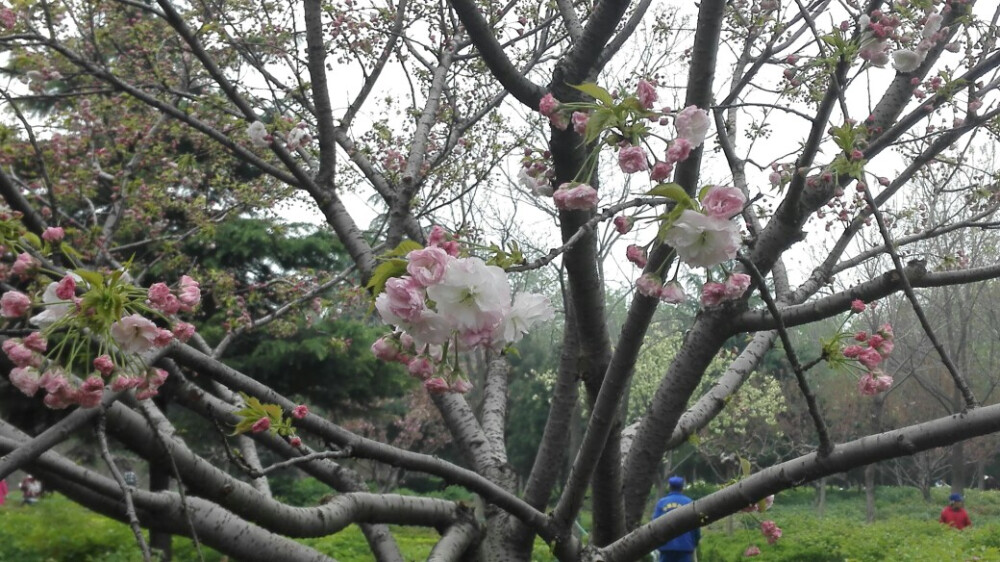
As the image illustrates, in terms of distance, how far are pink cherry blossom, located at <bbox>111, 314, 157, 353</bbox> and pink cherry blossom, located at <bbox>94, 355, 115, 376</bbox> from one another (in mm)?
51

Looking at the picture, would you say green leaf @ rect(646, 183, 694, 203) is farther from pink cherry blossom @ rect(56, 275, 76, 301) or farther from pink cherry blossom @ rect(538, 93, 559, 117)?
pink cherry blossom @ rect(56, 275, 76, 301)

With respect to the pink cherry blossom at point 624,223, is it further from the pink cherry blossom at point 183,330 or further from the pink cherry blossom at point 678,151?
the pink cherry blossom at point 183,330

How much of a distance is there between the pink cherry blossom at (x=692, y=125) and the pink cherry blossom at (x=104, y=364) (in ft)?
3.55

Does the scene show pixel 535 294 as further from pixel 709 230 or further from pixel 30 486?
pixel 30 486

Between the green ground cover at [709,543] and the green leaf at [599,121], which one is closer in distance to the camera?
the green leaf at [599,121]

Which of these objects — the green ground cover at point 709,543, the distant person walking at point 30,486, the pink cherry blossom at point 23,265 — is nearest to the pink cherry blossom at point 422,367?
the pink cherry blossom at point 23,265

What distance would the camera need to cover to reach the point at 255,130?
3693 mm

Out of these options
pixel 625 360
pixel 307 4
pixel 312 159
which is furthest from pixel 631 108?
pixel 312 159

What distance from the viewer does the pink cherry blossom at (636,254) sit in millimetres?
1444

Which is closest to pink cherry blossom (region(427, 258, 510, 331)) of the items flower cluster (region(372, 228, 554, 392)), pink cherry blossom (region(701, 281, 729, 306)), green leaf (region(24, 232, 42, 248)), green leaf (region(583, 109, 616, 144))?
flower cluster (region(372, 228, 554, 392))

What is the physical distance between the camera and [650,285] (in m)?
1.49

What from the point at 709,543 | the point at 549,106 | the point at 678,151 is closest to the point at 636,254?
the point at 678,151

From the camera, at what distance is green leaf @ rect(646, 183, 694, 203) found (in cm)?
123

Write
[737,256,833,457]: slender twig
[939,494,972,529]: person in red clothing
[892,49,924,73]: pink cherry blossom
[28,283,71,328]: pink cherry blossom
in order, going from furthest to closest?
[939,494,972,529]: person in red clothing, [892,49,924,73]: pink cherry blossom, [737,256,833,457]: slender twig, [28,283,71,328]: pink cherry blossom
